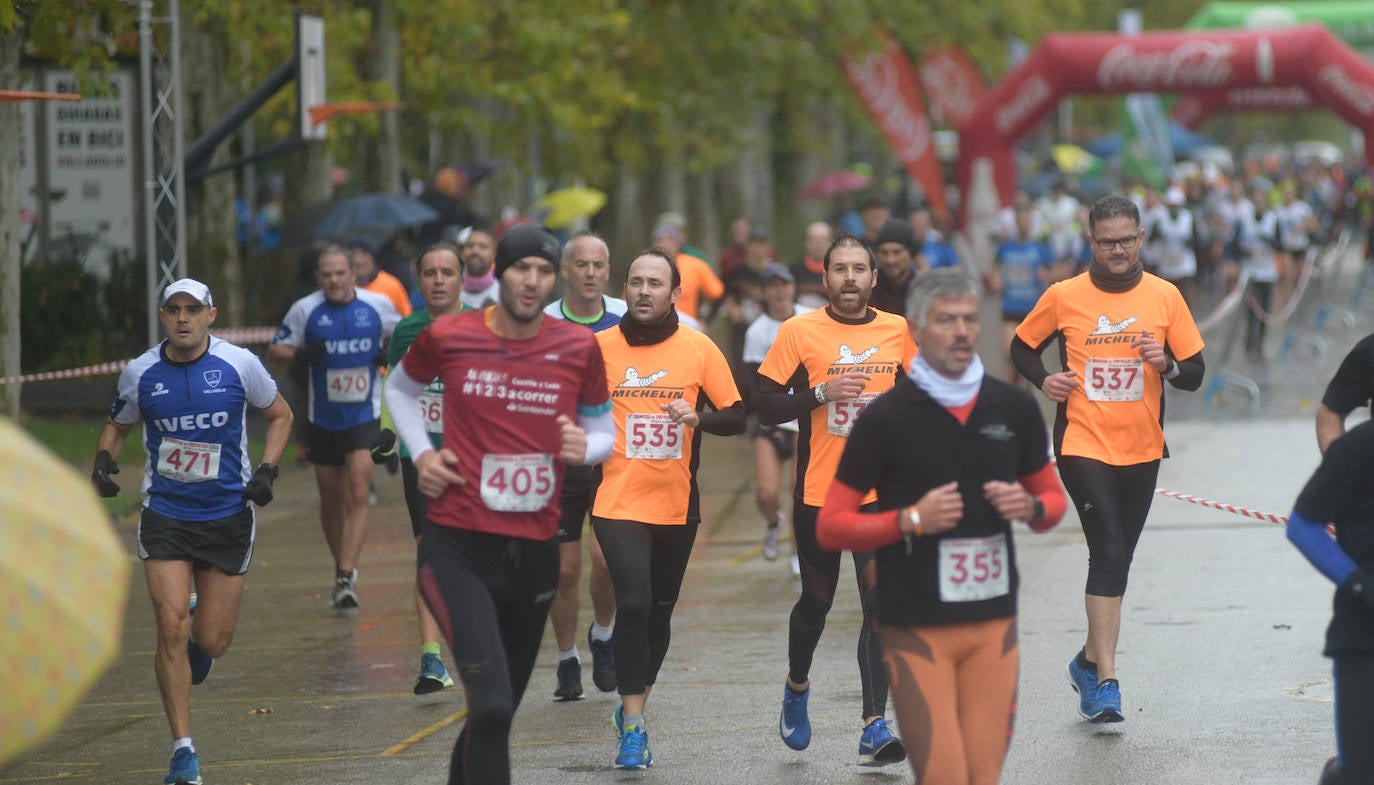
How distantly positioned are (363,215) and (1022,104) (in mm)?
20667

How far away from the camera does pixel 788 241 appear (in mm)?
44812

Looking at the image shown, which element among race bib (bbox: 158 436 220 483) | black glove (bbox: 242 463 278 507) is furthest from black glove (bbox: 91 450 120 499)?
black glove (bbox: 242 463 278 507)

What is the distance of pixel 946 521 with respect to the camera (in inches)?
204

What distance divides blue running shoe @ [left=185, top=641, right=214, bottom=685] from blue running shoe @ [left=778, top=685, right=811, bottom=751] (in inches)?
89.3

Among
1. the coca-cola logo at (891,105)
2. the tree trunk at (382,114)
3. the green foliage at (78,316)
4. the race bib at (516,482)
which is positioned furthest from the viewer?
the coca-cola logo at (891,105)

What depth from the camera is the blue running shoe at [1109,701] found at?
7727 millimetres

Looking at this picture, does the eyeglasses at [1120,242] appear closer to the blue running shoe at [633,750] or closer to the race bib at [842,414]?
the race bib at [842,414]

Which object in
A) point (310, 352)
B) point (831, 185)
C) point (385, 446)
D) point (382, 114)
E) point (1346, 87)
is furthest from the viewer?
point (831, 185)

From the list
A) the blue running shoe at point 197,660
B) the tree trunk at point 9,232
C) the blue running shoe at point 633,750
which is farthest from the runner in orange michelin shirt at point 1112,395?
the tree trunk at point 9,232

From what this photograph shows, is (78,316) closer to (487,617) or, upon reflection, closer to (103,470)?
(103,470)

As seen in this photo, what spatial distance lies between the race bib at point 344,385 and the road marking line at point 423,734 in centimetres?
299

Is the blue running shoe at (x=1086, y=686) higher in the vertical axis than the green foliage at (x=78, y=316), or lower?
lower

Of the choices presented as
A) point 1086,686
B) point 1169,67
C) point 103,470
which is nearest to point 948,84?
point 1169,67

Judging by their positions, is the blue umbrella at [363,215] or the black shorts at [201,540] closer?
the black shorts at [201,540]
